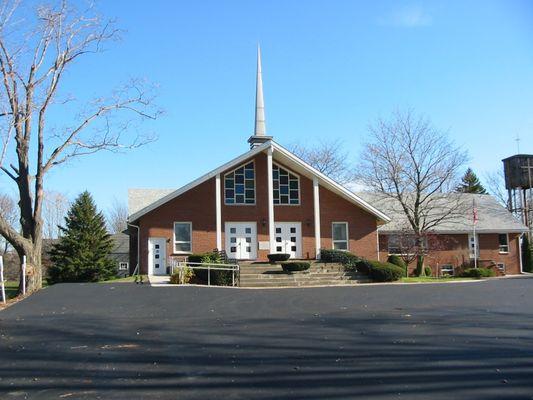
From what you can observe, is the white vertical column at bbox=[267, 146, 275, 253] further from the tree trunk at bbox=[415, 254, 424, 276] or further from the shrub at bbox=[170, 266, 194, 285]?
the tree trunk at bbox=[415, 254, 424, 276]

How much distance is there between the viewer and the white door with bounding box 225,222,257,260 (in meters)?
31.6

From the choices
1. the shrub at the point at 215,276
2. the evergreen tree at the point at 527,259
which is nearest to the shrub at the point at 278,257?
the shrub at the point at 215,276

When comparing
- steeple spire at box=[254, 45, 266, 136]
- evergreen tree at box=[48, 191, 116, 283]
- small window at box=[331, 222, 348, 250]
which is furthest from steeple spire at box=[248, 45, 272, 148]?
evergreen tree at box=[48, 191, 116, 283]

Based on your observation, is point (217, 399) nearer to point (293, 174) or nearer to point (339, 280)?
point (339, 280)

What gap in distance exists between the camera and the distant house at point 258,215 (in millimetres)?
30422

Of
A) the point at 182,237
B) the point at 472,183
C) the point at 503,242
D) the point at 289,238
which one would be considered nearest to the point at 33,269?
the point at 182,237

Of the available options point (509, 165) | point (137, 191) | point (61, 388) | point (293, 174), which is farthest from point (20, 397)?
point (509, 165)

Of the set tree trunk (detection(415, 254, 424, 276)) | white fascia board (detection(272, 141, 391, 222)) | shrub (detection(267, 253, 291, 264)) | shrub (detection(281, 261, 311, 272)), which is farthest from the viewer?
tree trunk (detection(415, 254, 424, 276))

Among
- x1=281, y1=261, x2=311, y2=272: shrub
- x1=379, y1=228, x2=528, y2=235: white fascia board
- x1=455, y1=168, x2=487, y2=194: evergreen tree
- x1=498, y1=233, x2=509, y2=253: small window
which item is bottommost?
x1=281, y1=261, x2=311, y2=272: shrub

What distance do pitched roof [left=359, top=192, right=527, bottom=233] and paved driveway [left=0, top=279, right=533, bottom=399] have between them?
24026 millimetres

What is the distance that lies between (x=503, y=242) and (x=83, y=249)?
30284 millimetres

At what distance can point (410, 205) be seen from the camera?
39.9 meters

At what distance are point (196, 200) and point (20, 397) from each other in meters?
24.7

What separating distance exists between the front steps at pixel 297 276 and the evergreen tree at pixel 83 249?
571 inches
